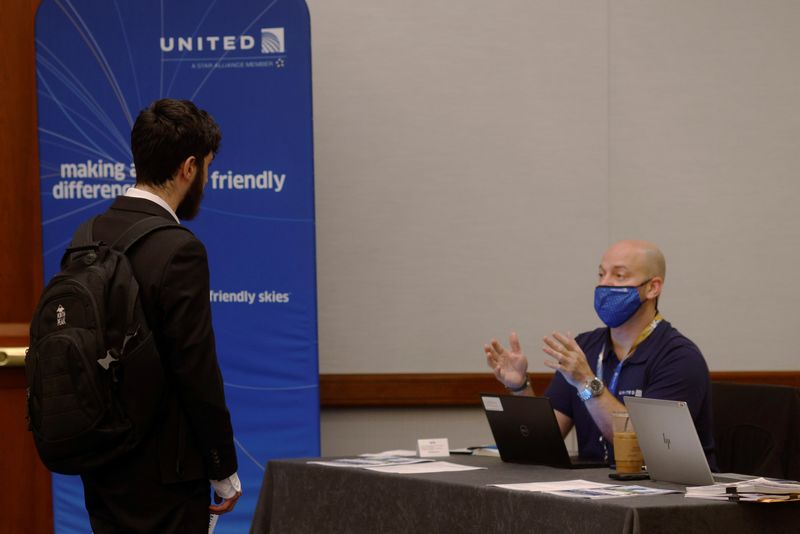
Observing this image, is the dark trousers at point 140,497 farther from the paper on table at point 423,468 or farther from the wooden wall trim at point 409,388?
the wooden wall trim at point 409,388

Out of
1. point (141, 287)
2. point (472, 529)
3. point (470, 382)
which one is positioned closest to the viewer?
point (141, 287)

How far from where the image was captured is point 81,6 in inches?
177

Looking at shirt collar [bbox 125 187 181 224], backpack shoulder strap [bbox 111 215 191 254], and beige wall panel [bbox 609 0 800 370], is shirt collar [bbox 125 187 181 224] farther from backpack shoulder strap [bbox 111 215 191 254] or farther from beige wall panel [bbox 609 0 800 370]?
beige wall panel [bbox 609 0 800 370]

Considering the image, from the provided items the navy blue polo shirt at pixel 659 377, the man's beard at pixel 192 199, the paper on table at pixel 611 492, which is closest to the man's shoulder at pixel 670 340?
the navy blue polo shirt at pixel 659 377

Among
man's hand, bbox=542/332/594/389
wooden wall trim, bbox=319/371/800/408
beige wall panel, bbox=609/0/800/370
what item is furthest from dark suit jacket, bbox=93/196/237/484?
beige wall panel, bbox=609/0/800/370

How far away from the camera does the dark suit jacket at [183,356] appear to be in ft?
8.11

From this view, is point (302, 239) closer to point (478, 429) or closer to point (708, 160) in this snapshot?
point (478, 429)

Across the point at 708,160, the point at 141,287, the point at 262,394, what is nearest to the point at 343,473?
the point at 141,287

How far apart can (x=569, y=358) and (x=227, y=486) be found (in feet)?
3.79

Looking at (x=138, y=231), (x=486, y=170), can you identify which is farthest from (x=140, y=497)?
(x=486, y=170)

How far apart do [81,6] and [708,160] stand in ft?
9.00

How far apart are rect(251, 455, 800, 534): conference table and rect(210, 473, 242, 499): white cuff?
1.82 ft

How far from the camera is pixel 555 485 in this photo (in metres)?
2.76

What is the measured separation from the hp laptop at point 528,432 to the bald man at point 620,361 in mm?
182
